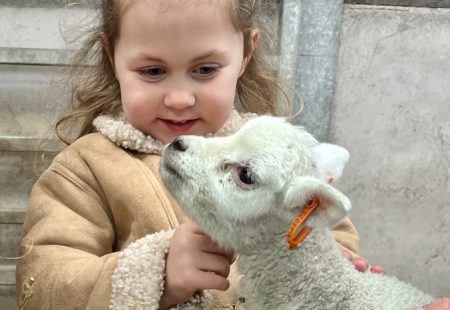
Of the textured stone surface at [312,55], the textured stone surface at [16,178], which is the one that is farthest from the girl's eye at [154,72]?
the textured stone surface at [16,178]

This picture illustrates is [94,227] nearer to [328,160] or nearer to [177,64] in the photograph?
[177,64]

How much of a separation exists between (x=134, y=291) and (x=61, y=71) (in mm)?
855

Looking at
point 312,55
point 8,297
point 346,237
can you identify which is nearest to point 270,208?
point 346,237

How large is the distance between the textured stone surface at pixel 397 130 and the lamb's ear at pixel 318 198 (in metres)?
1.02

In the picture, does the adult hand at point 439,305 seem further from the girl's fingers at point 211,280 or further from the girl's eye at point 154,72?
the girl's eye at point 154,72

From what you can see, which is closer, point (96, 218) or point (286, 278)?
point (286, 278)

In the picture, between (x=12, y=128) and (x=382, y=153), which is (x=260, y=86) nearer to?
(x=382, y=153)

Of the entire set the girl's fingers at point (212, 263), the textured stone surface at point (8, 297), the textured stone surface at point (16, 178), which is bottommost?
the textured stone surface at point (8, 297)

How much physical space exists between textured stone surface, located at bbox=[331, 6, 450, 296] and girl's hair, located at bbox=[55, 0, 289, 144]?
36 centimetres

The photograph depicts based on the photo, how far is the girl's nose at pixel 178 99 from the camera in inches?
42.4

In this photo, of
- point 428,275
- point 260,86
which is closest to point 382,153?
point 428,275

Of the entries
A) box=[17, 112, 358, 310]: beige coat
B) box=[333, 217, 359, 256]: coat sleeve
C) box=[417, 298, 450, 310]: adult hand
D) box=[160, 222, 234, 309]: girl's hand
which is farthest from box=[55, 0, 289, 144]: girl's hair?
box=[417, 298, 450, 310]: adult hand

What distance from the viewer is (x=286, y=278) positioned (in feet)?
2.87

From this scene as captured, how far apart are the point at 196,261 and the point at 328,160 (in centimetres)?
24
